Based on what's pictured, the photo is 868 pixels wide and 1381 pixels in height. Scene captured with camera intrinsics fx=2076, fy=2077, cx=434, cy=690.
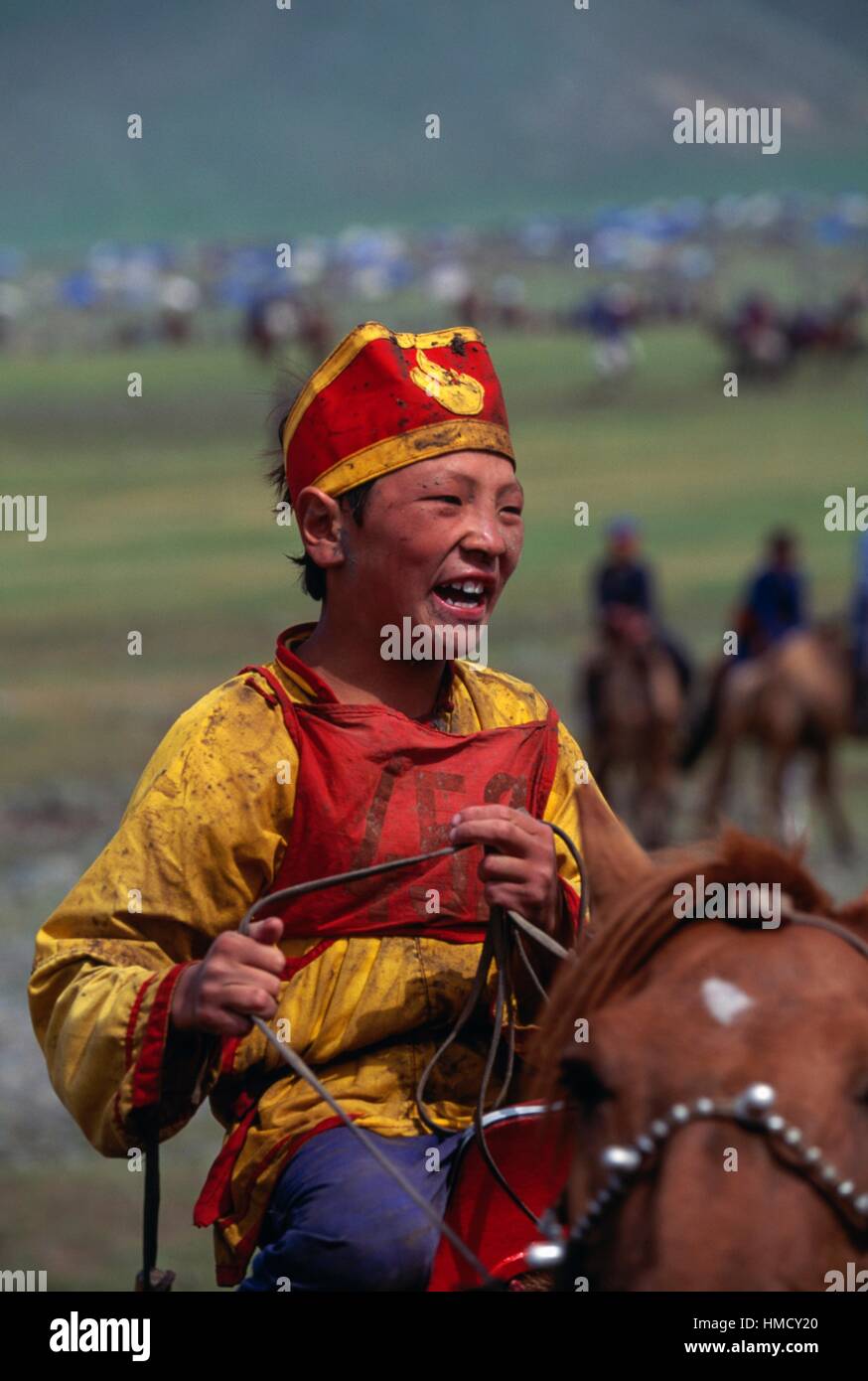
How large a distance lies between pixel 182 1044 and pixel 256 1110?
0.23 metres

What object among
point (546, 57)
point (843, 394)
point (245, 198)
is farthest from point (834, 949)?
point (546, 57)

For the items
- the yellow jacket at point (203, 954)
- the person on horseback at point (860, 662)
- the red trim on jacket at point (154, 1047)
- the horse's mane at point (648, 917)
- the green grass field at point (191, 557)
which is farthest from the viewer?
the person on horseback at point (860, 662)

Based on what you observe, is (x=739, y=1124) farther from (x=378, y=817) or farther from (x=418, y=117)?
(x=418, y=117)

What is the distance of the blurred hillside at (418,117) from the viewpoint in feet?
314

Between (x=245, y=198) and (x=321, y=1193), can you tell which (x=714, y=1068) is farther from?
(x=245, y=198)

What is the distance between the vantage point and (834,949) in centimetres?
225

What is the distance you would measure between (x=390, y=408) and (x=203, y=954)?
31.6 inches

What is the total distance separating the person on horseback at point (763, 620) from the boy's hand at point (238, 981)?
1443 cm

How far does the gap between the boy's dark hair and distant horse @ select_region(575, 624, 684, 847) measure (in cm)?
1301

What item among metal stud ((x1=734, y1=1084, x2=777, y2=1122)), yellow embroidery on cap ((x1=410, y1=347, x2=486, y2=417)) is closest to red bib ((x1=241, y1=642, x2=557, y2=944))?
yellow embroidery on cap ((x1=410, y1=347, x2=486, y2=417))

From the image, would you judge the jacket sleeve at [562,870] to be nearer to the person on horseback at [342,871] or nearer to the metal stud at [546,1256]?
the person on horseback at [342,871]

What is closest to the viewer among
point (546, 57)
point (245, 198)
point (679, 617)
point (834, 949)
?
point (834, 949)

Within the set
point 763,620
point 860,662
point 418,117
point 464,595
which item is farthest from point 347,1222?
point 418,117

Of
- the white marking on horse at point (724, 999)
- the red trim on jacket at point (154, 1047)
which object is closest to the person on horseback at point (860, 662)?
the red trim on jacket at point (154, 1047)
